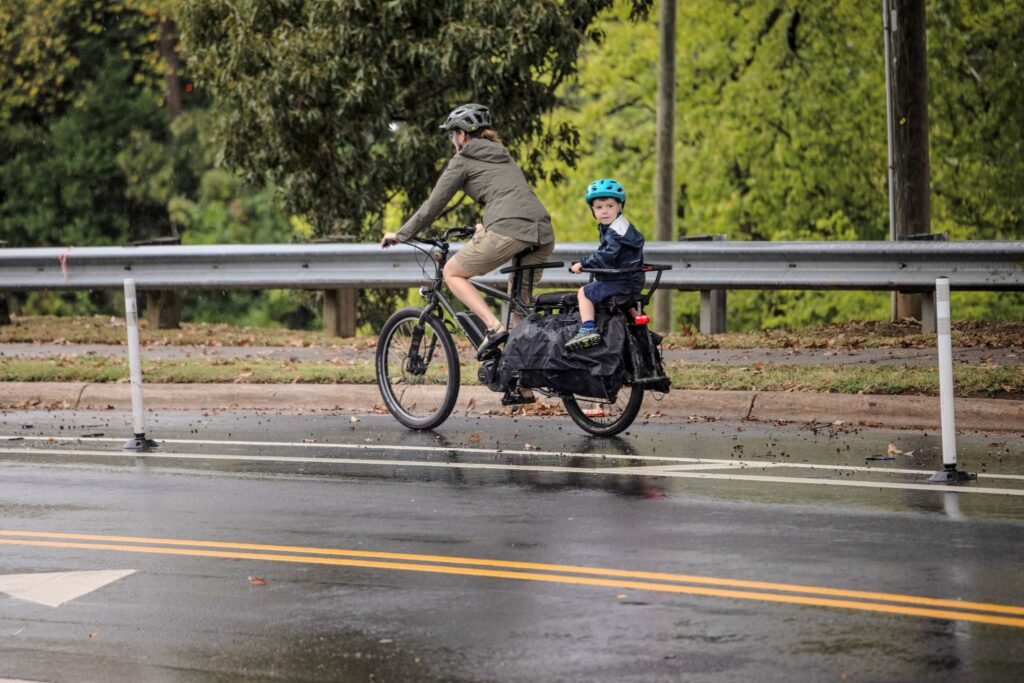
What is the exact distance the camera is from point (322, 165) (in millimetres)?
23266

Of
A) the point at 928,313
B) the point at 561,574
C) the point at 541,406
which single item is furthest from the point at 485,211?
the point at 928,313

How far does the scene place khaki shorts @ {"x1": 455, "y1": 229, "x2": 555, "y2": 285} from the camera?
10938 millimetres

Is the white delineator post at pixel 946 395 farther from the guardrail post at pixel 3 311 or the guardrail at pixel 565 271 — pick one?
the guardrail post at pixel 3 311

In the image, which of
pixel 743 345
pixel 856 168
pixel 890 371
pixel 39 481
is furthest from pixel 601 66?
pixel 39 481

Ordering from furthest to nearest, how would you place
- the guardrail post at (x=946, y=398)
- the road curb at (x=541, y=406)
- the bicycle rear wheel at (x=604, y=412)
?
the road curb at (x=541, y=406), the bicycle rear wheel at (x=604, y=412), the guardrail post at (x=946, y=398)

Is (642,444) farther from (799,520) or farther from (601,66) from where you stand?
(601,66)

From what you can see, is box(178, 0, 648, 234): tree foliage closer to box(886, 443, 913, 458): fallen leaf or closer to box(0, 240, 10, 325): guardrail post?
box(0, 240, 10, 325): guardrail post

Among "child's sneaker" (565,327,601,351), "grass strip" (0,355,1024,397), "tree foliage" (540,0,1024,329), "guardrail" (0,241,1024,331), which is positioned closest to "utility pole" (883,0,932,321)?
"guardrail" (0,241,1024,331)

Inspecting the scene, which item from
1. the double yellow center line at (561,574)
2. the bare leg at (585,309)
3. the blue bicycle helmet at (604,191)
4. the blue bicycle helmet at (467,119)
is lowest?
the double yellow center line at (561,574)

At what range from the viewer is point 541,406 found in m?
12.3

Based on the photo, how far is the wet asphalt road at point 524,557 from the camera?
5758mm

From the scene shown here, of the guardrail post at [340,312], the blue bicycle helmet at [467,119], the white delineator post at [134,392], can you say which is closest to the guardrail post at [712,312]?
the guardrail post at [340,312]

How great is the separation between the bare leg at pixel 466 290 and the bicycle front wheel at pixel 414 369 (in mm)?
308

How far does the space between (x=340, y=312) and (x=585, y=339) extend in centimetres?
810
